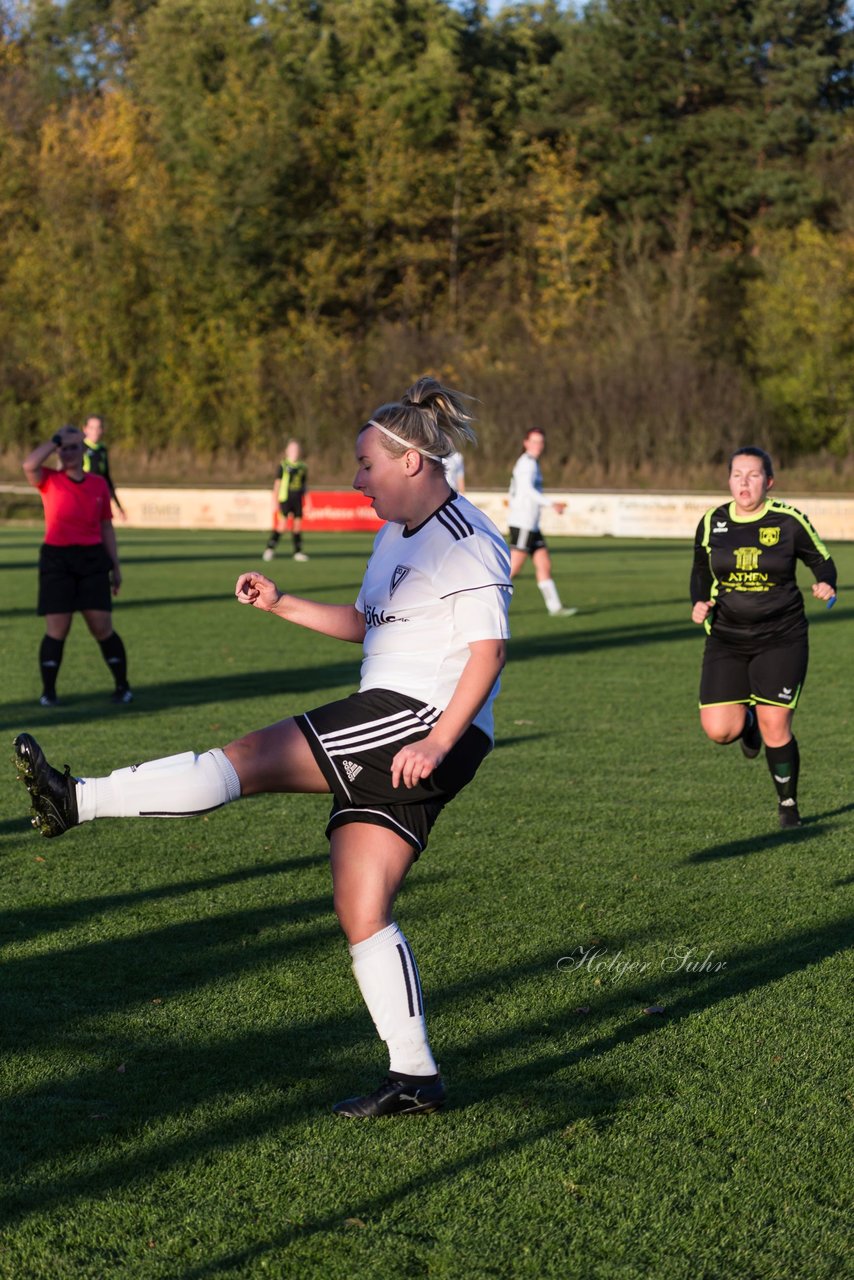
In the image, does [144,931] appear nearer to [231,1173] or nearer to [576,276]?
[231,1173]

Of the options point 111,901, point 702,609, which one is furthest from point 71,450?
point 111,901

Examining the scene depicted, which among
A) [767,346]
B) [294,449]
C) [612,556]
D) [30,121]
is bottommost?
[612,556]

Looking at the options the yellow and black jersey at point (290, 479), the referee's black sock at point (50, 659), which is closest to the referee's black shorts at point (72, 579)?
the referee's black sock at point (50, 659)

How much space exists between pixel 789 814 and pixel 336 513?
1214 inches

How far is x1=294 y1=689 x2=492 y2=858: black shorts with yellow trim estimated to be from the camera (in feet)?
12.6

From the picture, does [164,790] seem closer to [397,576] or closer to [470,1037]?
[397,576]

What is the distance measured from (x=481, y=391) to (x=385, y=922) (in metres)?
47.0

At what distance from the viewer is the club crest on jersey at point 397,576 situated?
395cm

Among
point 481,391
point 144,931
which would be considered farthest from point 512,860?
point 481,391

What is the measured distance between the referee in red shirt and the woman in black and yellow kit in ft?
15.6

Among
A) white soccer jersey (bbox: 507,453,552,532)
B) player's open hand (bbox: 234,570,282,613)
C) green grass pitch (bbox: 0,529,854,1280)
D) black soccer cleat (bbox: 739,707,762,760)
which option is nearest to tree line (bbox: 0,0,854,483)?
white soccer jersey (bbox: 507,453,552,532)

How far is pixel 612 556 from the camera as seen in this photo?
2875cm

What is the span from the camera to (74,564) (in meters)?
11.2

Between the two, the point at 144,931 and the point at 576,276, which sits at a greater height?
the point at 576,276
